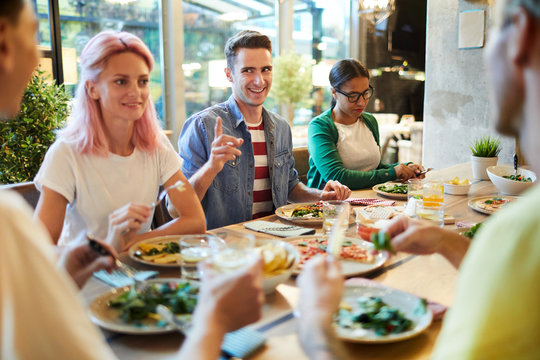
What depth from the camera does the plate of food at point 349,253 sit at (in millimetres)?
1405

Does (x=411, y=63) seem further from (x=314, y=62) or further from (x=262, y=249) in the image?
(x=262, y=249)

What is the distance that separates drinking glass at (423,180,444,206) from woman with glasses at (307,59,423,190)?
0.88 meters

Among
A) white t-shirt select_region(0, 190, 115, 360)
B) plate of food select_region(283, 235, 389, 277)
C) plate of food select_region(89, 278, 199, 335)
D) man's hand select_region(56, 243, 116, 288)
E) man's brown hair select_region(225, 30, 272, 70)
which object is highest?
man's brown hair select_region(225, 30, 272, 70)

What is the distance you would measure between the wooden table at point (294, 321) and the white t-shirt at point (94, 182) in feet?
1.34

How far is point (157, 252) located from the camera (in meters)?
1.53

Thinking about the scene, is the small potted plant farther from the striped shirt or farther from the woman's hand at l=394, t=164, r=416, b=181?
the striped shirt

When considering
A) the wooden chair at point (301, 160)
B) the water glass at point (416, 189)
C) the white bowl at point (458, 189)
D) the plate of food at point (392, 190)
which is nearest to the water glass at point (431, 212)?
the water glass at point (416, 189)

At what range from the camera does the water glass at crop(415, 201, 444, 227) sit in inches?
74.0

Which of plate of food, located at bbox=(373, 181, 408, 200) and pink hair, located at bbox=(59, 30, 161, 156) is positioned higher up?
pink hair, located at bbox=(59, 30, 161, 156)

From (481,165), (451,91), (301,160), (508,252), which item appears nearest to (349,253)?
(508,252)

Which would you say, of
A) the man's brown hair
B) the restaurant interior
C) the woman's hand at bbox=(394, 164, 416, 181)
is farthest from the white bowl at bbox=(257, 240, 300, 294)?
the woman's hand at bbox=(394, 164, 416, 181)

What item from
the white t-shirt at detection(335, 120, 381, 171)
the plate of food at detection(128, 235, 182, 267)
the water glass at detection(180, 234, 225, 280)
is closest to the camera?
the water glass at detection(180, 234, 225, 280)

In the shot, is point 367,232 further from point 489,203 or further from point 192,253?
point 489,203

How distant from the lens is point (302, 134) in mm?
8148
